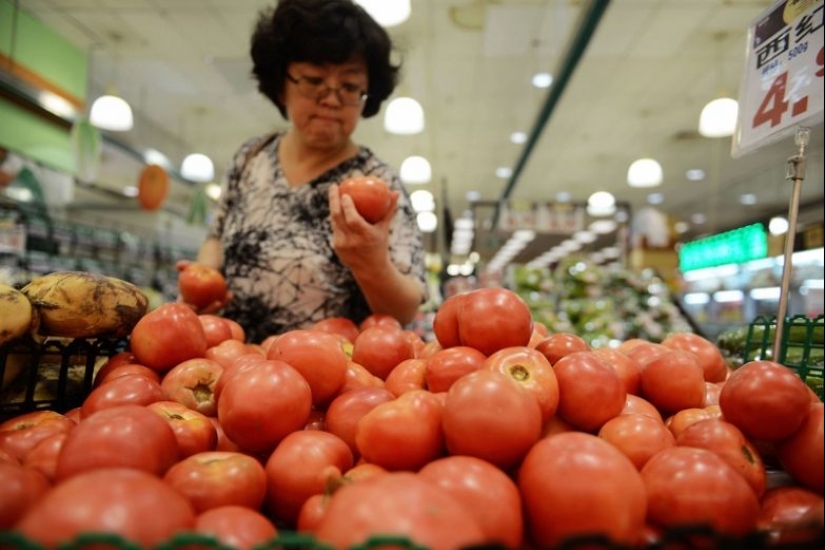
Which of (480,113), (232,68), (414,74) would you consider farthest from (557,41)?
(232,68)

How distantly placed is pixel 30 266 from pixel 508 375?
187 inches

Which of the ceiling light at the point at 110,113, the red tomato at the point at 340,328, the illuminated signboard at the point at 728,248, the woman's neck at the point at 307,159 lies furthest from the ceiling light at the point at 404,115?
the red tomato at the point at 340,328

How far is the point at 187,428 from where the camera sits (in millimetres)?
831

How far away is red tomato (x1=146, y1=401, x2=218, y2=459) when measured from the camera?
82cm

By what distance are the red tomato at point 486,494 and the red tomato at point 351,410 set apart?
23 centimetres

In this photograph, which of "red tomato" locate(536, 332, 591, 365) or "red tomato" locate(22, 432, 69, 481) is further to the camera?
"red tomato" locate(536, 332, 591, 365)

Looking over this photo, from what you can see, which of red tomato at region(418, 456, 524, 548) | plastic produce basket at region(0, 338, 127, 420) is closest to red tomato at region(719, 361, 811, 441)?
red tomato at region(418, 456, 524, 548)

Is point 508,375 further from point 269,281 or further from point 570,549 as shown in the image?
point 269,281

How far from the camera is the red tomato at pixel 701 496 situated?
63 centimetres

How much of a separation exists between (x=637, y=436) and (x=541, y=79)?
8.03m

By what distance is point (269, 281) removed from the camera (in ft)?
5.94

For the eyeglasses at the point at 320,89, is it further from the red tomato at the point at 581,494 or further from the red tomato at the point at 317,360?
the red tomato at the point at 581,494

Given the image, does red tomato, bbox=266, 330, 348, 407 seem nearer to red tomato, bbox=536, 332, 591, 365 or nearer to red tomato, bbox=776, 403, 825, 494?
red tomato, bbox=536, 332, 591, 365

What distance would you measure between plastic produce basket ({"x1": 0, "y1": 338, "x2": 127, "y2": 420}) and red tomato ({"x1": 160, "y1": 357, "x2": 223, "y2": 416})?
0.74 ft
